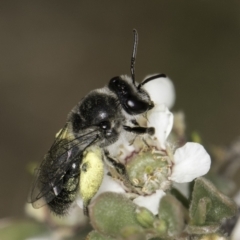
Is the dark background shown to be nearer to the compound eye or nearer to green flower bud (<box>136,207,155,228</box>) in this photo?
the compound eye

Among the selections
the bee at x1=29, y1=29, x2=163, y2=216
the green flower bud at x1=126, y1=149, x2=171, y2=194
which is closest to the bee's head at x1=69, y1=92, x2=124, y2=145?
the bee at x1=29, y1=29, x2=163, y2=216

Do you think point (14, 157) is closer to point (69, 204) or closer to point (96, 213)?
point (69, 204)

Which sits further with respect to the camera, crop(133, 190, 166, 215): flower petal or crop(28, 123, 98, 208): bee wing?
crop(28, 123, 98, 208): bee wing

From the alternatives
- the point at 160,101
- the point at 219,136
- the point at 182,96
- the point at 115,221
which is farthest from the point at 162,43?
the point at 115,221

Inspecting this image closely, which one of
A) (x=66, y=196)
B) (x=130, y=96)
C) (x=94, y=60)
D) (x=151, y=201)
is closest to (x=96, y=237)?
(x=151, y=201)

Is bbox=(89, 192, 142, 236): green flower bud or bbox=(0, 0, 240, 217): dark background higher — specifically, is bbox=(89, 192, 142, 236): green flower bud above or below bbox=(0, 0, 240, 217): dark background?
above

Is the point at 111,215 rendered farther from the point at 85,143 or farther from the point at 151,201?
the point at 85,143

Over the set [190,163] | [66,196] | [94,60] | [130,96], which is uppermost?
[130,96]

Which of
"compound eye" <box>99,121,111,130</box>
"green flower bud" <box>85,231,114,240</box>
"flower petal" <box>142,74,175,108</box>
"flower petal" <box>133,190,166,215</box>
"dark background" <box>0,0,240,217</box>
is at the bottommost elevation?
"dark background" <box>0,0,240,217</box>
